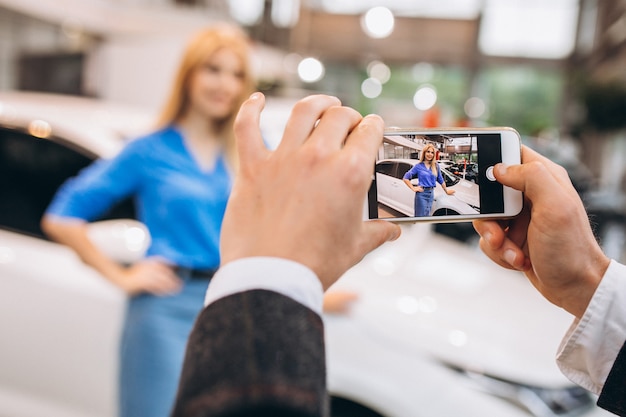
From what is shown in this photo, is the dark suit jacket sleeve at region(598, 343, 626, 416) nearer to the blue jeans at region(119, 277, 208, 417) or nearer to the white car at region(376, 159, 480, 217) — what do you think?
the white car at region(376, 159, 480, 217)

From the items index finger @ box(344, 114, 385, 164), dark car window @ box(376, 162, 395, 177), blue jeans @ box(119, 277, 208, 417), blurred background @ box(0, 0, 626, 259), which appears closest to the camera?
index finger @ box(344, 114, 385, 164)

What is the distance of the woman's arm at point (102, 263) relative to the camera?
5.27 feet

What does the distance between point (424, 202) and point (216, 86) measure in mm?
1049

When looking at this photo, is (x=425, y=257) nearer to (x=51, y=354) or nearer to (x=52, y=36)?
(x=51, y=354)

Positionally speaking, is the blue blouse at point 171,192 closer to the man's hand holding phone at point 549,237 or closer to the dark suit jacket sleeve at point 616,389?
the man's hand holding phone at point 549,237

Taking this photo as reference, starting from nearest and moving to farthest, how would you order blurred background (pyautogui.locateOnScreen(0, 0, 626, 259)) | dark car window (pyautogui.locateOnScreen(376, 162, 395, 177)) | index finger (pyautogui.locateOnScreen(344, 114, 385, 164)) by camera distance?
index finger (pyautogui.locateOnScreen(344, 114, 385, 164)), dark car window (pyautogui.locateOnScreen(376, 162, 395, 177)), blurred background (pyautogui.locateOnScreen(0, 0, 626, 259))

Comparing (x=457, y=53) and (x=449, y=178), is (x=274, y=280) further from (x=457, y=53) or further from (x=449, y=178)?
(x=457, y=53)

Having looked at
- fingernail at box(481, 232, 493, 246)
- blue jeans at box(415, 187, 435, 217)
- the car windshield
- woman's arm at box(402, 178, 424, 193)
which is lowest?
fingernail at box(481, 232, 493, 246)

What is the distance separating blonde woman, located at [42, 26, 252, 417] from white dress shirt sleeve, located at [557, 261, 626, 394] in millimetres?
961

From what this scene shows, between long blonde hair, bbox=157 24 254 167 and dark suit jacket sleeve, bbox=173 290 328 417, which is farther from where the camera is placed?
long blonde hair, bbox=157 24 254 167

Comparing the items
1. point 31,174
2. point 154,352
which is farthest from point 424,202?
point 31,174

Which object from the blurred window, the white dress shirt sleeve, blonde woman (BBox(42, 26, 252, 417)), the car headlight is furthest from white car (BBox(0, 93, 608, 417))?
the blurred window

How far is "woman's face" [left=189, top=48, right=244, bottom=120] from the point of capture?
1743 mm

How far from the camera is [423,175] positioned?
0.87 meters
